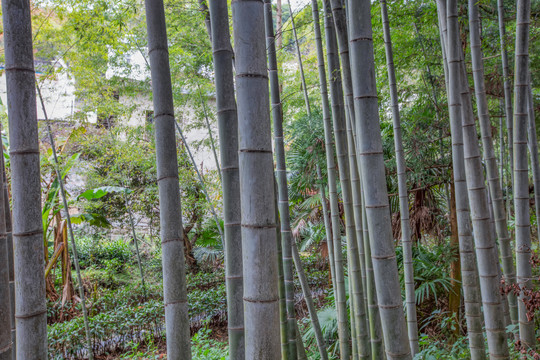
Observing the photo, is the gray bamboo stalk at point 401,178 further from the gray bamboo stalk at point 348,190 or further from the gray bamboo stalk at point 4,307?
the gray bamboo stalk at point 4,307

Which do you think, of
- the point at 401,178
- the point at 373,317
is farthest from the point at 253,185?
the point at 401,178

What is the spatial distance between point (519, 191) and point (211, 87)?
220 inches

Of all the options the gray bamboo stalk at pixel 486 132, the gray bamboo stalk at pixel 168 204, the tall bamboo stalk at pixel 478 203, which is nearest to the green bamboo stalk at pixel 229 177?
the gray bamboo stalk at pixel 168 204

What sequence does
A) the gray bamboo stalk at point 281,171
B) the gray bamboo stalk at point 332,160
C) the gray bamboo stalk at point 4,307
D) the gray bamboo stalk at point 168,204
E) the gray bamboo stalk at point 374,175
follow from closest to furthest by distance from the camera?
the gray bamboo stalk at point 4,307
the gray bamboo stalk at point 374,175
the gray bamboo stalk at point 168,204
the gray bamboo stalk at point 281,171
the gray bamboo stalk at point 332,160

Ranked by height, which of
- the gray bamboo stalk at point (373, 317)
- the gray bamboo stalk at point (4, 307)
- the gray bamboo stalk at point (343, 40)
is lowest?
the gray bamboo stalk at point (373, 317)

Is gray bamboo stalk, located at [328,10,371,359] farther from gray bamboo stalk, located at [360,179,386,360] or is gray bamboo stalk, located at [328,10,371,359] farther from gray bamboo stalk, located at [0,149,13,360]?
gray bamboo stalk, located at [0,149,13,360]

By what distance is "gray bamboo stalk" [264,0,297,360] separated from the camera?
8.11ft

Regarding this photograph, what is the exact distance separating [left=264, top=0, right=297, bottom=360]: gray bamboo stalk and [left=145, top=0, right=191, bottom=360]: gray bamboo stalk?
0.93 metres

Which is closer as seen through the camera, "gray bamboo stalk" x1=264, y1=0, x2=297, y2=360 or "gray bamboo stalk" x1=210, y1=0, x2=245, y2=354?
"gray bamboo stalk" x1=210, y1=0, x2=245, y2=354

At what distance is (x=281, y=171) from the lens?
2.63m

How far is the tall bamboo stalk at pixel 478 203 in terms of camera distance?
2.07 metres

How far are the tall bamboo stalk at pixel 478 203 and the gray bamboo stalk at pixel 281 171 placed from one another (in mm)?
916

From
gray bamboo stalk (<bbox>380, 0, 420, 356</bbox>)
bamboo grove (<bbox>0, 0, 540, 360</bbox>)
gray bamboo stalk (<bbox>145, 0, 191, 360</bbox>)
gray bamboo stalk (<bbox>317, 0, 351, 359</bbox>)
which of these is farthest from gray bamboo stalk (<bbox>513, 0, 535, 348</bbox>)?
gray bamboo stalk (<bbox>145, 0, 191, 360</bbox>)

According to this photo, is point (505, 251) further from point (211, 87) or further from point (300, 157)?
point (211, 87)
